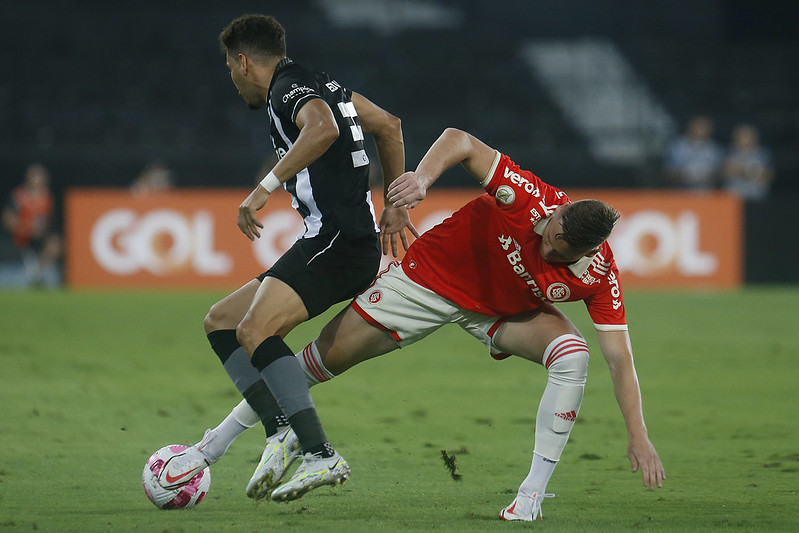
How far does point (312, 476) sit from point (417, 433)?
221cm

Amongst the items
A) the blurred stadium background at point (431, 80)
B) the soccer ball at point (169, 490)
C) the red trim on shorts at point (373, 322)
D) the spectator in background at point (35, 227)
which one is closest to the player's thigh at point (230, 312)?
the red trim on shorts at point (373, 322)

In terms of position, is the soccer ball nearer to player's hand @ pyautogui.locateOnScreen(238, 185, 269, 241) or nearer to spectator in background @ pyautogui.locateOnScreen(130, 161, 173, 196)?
player's hand @ pyautogui.locateOnScreen(238, 185, 269, 241)

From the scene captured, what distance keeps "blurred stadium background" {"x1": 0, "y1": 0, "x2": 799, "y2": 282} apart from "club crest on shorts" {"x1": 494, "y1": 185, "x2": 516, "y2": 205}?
43.3 ft

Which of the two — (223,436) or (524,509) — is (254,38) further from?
(524,509)

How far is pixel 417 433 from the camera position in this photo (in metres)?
6.41

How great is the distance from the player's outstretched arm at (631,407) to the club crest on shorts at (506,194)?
0.69m

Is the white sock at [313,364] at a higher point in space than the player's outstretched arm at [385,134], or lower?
lower

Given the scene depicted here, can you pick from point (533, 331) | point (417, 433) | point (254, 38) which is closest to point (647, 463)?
point (533, 331)

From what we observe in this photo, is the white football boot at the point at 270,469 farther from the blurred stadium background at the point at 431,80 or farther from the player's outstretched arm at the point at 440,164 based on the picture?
the blurred stadium background at the point at 431,80

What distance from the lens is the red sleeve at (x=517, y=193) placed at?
15.8 feet

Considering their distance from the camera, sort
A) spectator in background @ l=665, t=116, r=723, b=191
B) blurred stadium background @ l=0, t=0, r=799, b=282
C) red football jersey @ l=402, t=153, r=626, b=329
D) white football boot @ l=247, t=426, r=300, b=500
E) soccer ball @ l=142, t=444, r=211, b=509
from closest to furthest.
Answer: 1. white football boot @ l=247, t=426, r=300, b=500
2. soccer ball @ l=142, t=444, r=211, b=509
3. red football jersey @ l=402, t=153, r=626, b=329
4. spectator in background @ l=665, t=116, r=723, b=191
5. blurred stadium background @ l=0, t=0, r=799, b=282

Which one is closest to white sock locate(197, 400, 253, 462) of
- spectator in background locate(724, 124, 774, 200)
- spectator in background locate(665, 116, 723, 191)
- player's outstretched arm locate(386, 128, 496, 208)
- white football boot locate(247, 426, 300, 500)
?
white football boot locate(247, 426, 300, 500)

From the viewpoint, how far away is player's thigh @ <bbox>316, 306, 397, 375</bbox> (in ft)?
16.6

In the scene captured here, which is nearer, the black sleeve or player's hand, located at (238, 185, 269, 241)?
player's hand, located at (238, 185, 269, 241)
